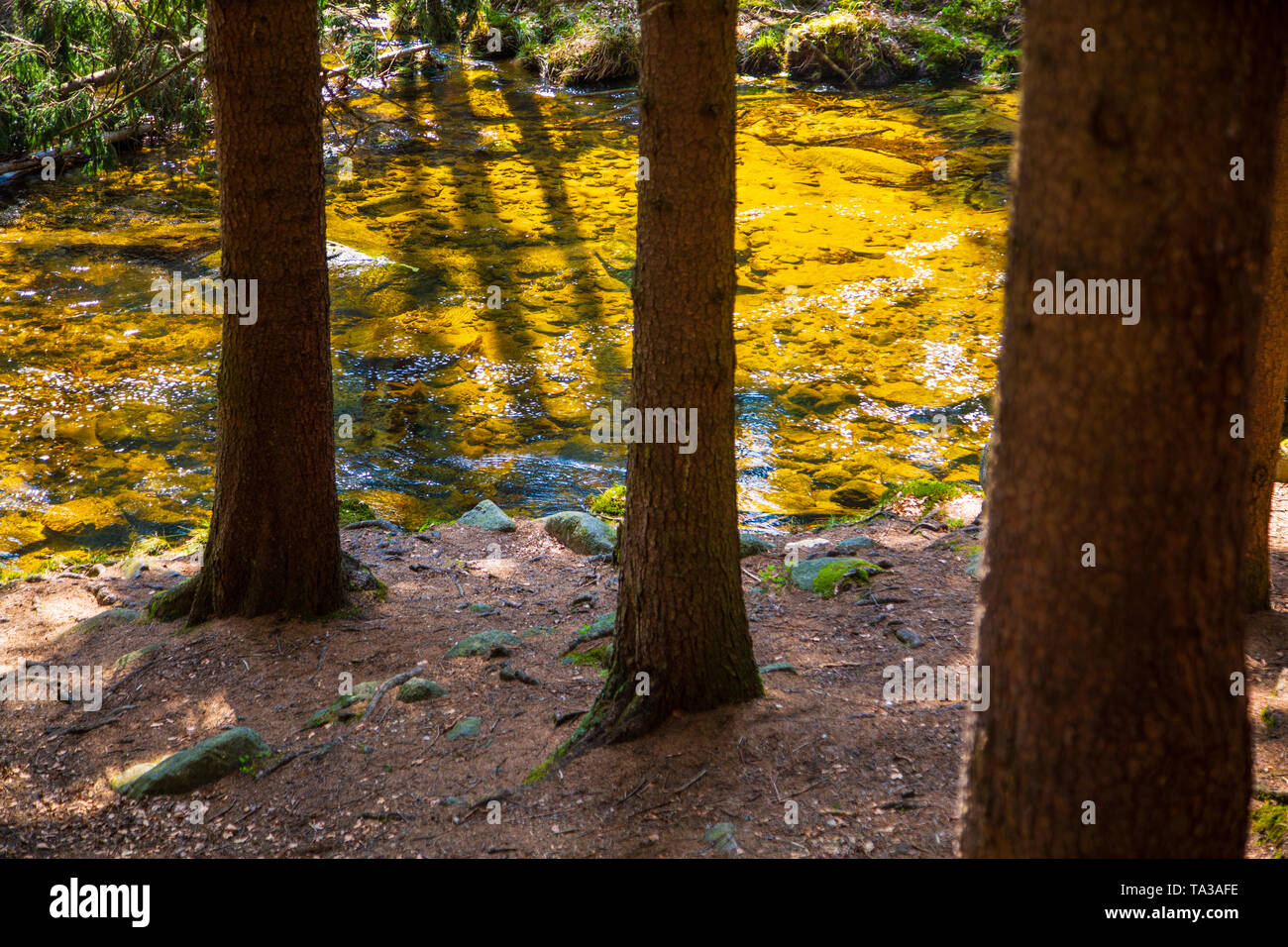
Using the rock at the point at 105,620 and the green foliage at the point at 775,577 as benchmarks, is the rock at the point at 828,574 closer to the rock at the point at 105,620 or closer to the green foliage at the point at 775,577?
the green foliage at the point at 775,577

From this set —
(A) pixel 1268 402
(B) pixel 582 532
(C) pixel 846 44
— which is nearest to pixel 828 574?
(B) pixel 582 532

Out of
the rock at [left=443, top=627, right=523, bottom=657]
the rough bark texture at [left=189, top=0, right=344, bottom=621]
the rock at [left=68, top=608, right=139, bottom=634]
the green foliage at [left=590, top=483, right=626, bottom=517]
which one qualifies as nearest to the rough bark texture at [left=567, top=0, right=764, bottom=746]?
the rock at [left=443, top=627, right=523, bottom=657]

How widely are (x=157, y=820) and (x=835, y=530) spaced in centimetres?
528

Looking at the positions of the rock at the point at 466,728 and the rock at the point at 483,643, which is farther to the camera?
the rock at the point at 483,643

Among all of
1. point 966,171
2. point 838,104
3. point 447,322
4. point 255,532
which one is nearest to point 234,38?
point 255,532

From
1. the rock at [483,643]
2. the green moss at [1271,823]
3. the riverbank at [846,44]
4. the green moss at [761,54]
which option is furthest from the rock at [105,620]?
the green moss at [761,54]

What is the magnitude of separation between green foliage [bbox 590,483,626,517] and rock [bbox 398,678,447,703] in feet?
11.7

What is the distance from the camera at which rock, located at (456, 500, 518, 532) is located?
838 cm

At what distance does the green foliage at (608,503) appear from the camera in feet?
28.9

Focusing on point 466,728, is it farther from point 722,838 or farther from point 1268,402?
point 1268,402

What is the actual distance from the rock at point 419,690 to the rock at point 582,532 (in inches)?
102

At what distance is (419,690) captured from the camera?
17.4 feet

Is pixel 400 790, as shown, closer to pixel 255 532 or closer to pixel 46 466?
pixel 255 532

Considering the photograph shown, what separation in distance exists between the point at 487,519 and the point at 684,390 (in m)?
4.64
